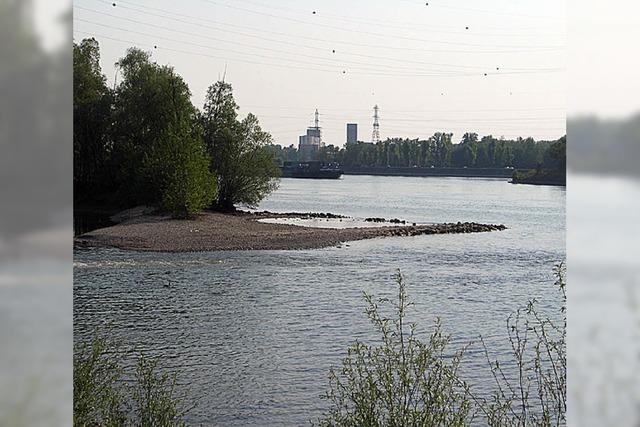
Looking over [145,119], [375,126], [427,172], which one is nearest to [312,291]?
[427,172]

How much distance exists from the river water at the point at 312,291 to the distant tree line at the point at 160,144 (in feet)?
3.13

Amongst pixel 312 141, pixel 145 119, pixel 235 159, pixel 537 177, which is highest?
pixel 145 119

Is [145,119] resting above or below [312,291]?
above

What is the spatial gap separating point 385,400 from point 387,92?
8853 millimetres

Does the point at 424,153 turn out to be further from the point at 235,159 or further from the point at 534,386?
the point at 534,386

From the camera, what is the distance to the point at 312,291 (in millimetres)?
9086

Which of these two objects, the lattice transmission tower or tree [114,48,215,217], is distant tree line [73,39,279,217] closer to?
tree [114,48,215,217]

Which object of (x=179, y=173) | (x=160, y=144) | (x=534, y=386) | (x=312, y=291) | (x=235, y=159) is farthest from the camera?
(x=235, y=159)

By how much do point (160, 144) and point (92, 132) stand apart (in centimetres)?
110

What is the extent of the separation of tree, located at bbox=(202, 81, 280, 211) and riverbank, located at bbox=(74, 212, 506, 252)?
3.68 ft

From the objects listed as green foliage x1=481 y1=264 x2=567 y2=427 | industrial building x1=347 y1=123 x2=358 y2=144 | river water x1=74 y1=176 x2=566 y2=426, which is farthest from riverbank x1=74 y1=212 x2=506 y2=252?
green foliage x1=481 y1=264 x2=567 y2=427

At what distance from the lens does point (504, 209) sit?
37.8 feet
